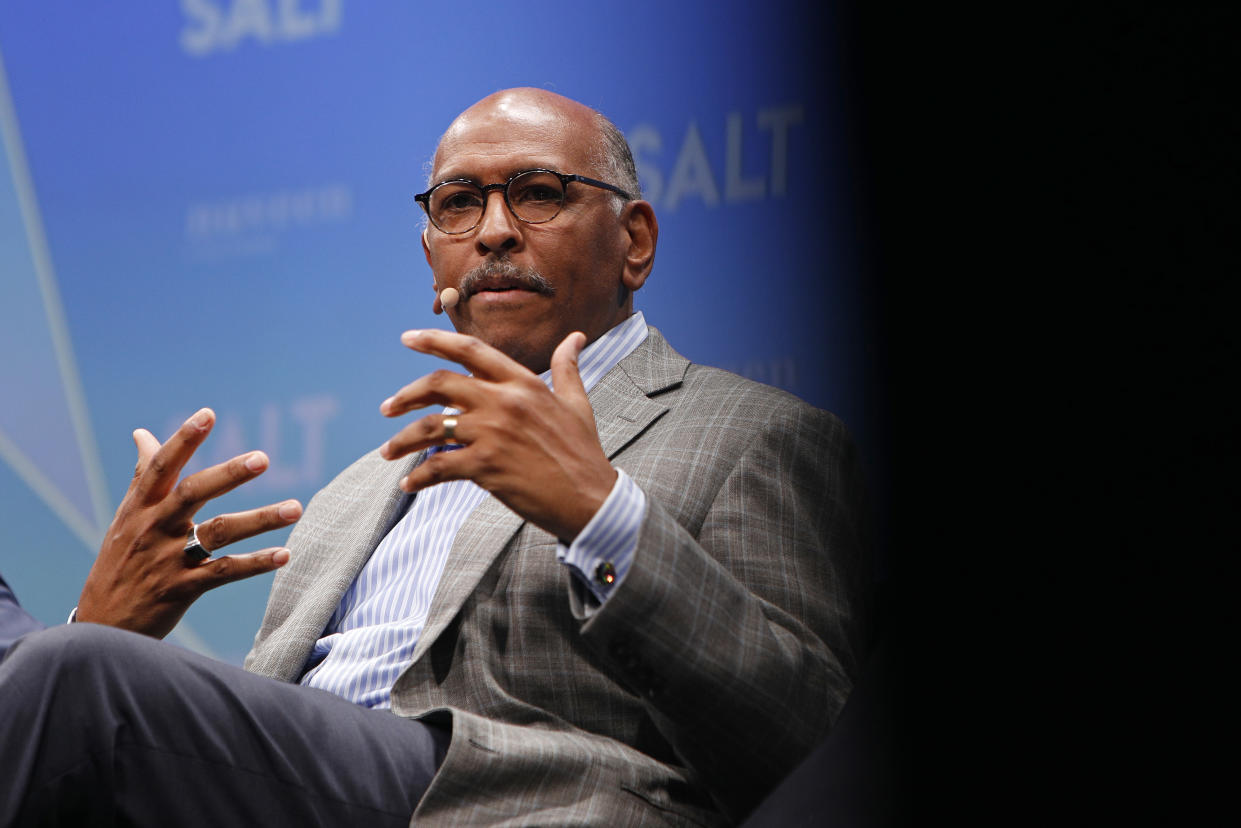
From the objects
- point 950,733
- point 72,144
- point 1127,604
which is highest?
point 72,144

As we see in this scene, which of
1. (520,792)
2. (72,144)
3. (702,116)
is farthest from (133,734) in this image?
(72,144)

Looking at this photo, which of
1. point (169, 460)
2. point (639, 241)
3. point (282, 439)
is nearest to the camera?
point (169, 460)

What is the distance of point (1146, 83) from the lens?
3.75 feet

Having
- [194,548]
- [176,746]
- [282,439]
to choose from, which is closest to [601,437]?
[194,548]

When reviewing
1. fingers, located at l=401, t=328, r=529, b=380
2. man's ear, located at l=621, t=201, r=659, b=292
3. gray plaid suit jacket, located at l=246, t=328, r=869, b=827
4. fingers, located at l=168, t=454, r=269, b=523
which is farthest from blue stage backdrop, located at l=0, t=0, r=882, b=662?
fingers, located at l=168, t=454, r=269, b=523

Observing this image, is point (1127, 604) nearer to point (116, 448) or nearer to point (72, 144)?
point (116, 448)

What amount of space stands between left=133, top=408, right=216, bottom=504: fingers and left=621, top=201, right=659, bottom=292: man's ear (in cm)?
72

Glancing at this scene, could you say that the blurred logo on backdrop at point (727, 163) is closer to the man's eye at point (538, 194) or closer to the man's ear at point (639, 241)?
the man's ear at point (639, 241)

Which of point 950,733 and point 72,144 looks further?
point 72,144

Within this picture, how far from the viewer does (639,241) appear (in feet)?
6.46

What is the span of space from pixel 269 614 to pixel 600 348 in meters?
0.69

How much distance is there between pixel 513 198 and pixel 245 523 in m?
0.66

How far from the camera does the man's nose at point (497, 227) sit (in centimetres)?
181

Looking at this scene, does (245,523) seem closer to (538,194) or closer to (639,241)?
(538,194)
